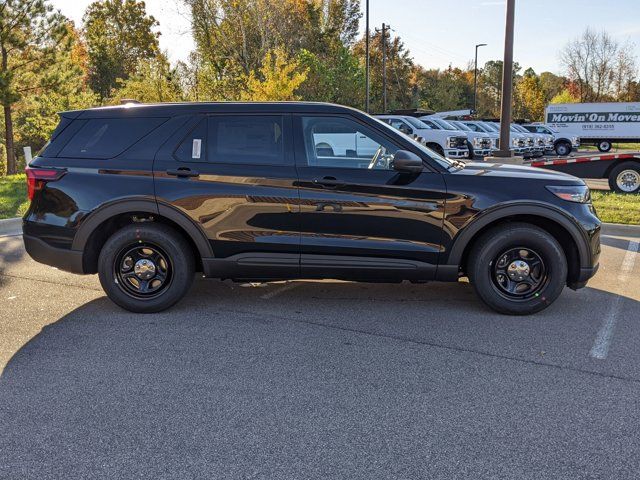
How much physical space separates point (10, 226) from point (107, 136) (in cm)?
509

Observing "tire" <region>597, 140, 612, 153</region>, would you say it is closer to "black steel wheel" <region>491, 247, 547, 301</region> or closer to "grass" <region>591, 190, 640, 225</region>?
"grass" <region>591, 190, 640, 225</region>

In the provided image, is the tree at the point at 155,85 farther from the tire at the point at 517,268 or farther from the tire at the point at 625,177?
the tire at the point at 517,268

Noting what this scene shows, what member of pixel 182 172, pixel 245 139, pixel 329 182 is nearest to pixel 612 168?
pixel 329 182

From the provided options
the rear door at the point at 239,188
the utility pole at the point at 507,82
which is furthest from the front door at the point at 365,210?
Result: the utility pole at the point at 507,82

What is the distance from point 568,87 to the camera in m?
65.9

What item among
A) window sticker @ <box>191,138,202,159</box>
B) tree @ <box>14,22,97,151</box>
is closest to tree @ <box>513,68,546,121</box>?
tree @ <box>14,22,97,151</box>

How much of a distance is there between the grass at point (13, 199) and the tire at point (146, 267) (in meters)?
5.65

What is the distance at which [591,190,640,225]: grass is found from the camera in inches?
350

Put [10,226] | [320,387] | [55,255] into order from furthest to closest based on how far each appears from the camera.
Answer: [10,226], [55,255], [320,387]

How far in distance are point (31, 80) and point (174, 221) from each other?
17.4 metres

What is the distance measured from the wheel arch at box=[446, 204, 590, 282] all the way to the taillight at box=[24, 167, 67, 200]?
3.43m

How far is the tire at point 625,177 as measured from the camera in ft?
38.2

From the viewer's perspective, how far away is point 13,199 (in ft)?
36.2

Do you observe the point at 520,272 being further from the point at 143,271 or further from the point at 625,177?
the point at 625,177
